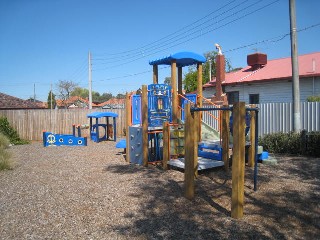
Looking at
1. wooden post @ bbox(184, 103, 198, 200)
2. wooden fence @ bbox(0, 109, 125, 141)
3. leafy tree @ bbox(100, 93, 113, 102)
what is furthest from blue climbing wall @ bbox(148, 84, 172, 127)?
leafy tree @ bbox(100, 93, 113, 102)

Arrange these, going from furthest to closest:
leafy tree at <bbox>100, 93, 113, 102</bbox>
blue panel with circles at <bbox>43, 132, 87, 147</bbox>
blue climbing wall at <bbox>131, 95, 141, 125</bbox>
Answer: leafy tree at <bbox>100, 93, 113, 102</bbox>, blue panel with circles at <bbox>43, 132, 87, 147</bbox>, blue climbing wall at <bbox>131, 95, 141, 125</bbox>

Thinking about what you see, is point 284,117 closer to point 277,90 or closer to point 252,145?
point 252,145

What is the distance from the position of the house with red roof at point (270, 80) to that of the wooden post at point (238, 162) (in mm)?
14791

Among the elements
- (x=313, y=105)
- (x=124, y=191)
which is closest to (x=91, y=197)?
(x=124, y=191)

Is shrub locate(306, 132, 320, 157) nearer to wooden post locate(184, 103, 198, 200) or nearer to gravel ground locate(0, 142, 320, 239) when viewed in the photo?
gravel ground locate(0, 142, 320, 239)

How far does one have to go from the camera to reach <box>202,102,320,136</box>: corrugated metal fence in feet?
38.3

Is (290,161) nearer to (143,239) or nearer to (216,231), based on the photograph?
(216,231)

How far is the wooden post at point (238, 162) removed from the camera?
468 centimetres

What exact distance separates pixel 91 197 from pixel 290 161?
20.5 feet

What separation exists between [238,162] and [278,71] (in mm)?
17370

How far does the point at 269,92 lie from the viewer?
20062 millimetres

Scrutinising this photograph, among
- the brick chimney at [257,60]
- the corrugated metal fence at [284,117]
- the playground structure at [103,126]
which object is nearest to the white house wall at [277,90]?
the brick chimney at [257,60]

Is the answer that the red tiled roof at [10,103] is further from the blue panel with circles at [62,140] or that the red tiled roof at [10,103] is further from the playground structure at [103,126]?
the blue panel with circles at [62,140]

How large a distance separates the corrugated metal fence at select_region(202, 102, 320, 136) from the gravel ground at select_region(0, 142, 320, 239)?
366cm
